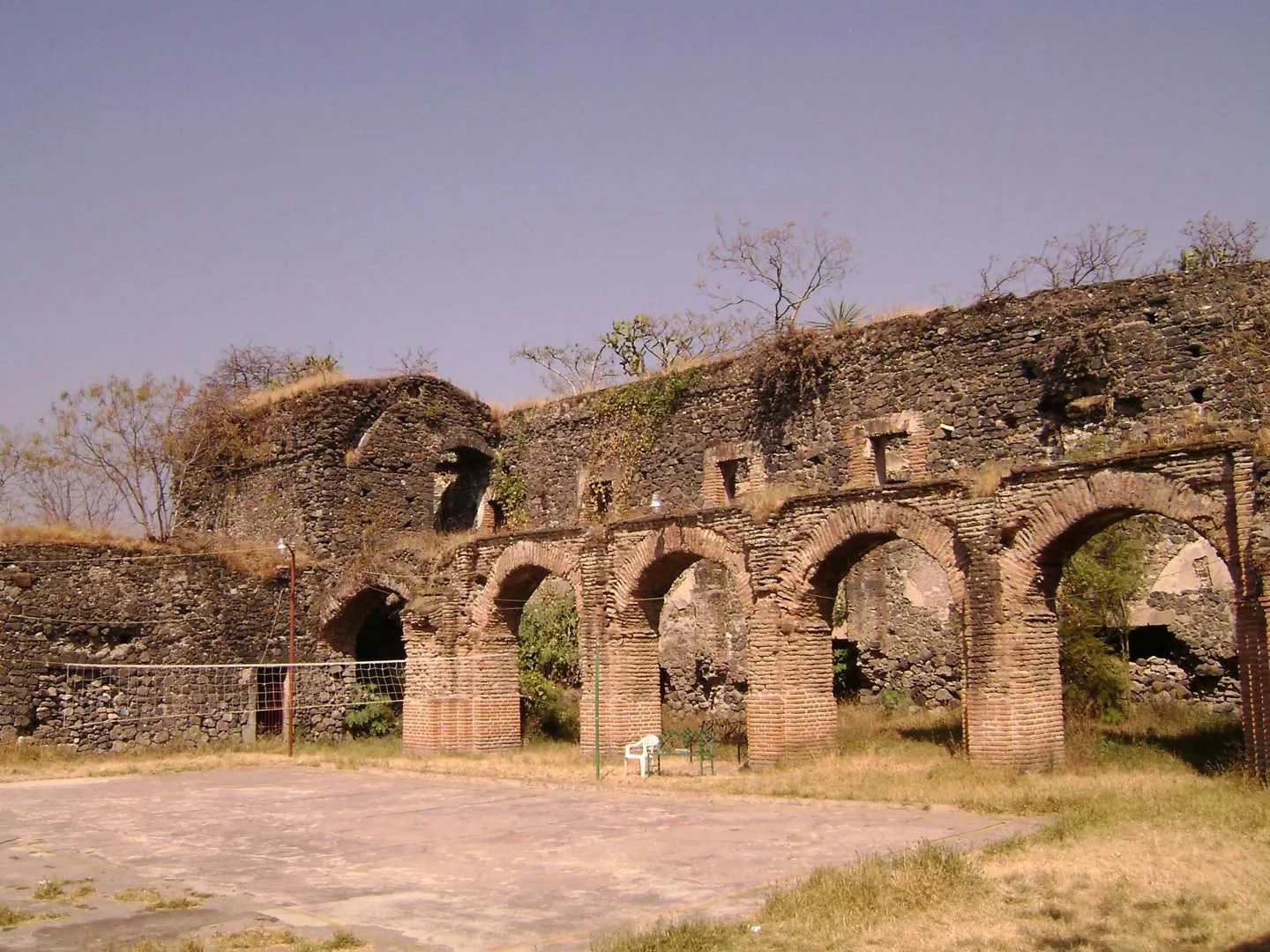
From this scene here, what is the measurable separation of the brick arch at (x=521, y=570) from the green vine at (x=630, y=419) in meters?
4.75

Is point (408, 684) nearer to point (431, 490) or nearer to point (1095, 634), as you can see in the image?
point (431, 490)

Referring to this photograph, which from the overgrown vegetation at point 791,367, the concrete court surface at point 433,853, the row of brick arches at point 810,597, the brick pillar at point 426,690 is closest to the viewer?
the concrete court surface at point 433,853

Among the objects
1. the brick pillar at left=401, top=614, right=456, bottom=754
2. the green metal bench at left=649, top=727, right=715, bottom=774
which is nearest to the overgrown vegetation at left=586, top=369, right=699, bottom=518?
the brick pillar at left=401, top=614, right=456, bottom=754

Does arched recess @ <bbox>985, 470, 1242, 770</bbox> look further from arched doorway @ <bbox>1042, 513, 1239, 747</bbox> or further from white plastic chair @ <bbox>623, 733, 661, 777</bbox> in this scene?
white plastic chair @ <bbox>623, 733, 661, 777</bbox>

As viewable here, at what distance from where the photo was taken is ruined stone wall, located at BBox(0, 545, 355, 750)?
2125 cm

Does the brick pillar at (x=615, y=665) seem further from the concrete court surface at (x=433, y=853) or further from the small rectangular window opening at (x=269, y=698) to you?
the small rectangular window opening at (x=269, y=698)

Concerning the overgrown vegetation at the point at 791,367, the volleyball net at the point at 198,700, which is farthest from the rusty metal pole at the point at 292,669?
the overgrown vegetation at the point at 791,367

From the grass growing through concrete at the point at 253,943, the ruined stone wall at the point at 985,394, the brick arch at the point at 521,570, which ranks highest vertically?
the ruined stone wall at the point at 985,394

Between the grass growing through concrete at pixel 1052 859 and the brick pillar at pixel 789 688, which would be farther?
the brick pillar at pixel 789 688

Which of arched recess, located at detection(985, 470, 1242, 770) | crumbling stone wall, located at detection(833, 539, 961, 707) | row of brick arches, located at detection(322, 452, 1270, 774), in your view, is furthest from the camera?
crumbling stone wall, located at detection(833, 539, 961, 707)

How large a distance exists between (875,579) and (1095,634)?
4242mm

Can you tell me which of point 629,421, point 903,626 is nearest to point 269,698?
point 629,421

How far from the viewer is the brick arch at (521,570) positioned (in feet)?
65.7

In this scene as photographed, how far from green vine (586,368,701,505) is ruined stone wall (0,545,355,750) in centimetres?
643
